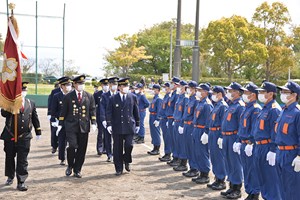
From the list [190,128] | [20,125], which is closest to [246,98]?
[190,128]

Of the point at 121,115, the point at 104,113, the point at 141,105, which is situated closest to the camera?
the point at 121,115

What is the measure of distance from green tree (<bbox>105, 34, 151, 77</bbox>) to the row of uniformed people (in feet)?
153

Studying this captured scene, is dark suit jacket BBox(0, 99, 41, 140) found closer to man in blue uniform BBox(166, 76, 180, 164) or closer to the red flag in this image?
the red flag

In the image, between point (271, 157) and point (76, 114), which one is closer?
point (271, 157)

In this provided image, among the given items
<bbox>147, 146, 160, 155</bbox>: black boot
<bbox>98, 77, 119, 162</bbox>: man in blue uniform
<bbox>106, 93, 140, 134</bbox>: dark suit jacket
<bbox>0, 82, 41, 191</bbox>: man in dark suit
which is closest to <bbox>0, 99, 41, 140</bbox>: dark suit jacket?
<bbox>0, 82, 41, 191</bbox>: man in dark suit

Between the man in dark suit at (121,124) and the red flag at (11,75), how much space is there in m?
2.44

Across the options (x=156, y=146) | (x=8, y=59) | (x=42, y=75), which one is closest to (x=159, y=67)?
(x=42, y=75)

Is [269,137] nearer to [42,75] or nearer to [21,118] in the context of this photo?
[21,118]

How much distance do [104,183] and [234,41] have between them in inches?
1320

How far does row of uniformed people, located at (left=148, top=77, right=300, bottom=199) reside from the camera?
660 cm

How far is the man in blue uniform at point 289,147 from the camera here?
6414mm

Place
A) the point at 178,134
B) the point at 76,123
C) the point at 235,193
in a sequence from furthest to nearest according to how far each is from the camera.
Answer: the point at 178,134 < the point at 76,123 < the point at 235,193

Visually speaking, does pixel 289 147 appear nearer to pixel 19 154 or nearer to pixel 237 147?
pixel 237 147

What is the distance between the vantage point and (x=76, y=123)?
9.81 m
